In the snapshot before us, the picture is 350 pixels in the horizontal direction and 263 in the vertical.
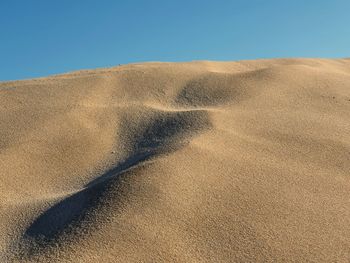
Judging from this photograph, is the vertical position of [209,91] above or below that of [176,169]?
above

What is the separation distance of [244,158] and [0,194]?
1195mm

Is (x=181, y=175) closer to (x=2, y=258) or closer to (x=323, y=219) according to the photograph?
(x=323, y=219)

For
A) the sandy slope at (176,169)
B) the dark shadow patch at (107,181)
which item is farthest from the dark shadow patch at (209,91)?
the dark shadow patch at (107,181)

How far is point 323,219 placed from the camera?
197 centimetres

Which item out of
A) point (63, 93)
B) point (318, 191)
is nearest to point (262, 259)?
point (318, 191)

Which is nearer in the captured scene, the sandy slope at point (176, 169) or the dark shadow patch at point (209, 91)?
the sandy slope at point (176, 169)

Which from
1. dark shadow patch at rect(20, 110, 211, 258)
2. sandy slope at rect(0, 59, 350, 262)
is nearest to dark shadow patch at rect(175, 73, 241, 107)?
sandy slope at rect(0, 59, 350, 262)

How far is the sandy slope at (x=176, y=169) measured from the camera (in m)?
1.83

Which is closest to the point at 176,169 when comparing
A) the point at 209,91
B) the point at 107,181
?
the point at 107,181

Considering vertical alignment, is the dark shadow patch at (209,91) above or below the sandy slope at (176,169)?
above

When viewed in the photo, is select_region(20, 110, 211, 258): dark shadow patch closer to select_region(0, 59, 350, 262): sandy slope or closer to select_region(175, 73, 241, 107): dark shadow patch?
select_region(0, 59, 350, 262): sandy slope

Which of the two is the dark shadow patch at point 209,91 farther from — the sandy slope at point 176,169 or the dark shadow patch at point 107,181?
the dark shadow patch at point 107,181

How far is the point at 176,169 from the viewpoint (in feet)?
7.44

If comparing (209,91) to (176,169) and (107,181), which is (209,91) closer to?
(176,169)
